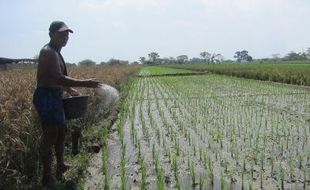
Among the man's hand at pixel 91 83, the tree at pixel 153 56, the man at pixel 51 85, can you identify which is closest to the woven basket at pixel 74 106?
the man at pixel 51 85

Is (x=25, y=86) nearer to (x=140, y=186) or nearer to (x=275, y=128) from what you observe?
(x=140, y=186)

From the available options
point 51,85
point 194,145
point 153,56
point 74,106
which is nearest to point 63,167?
point 74,106

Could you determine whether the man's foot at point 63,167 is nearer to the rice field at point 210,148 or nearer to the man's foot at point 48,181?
the man's foot at point 48,181

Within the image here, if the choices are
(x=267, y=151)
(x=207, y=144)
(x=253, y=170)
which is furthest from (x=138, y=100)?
(x=253, y=170)

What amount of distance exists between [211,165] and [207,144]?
128cm

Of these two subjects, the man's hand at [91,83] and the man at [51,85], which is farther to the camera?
the man's hand at [91,83]

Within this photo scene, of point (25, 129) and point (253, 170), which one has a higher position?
point (25, 129)

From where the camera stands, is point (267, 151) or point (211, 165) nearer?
point (211, 165)

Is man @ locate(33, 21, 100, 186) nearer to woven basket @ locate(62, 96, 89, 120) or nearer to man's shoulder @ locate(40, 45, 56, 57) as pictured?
man's shoulder @ locate(40, 45, 56, 57)

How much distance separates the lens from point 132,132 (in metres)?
7.54

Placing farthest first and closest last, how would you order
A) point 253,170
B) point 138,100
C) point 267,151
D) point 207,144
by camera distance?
point 138,100
point 207,144
point 267,151
point 253,170

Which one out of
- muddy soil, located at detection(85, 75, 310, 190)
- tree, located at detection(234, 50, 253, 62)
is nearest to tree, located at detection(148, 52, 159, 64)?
tree, located at detection(234, 50, 253, 62)

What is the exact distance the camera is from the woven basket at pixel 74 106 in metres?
4.39

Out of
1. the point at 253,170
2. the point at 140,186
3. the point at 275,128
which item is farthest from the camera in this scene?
the point at 275,128
